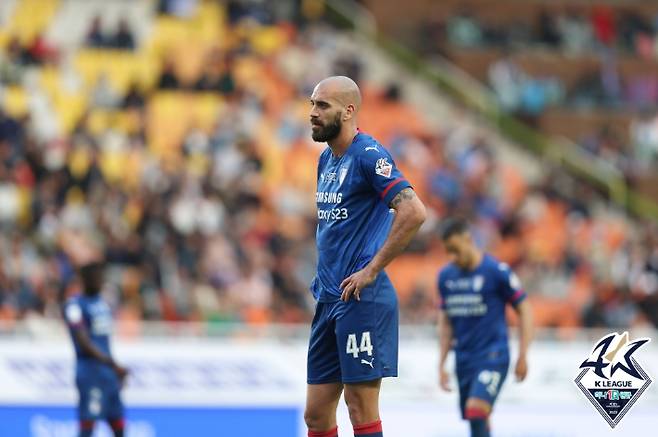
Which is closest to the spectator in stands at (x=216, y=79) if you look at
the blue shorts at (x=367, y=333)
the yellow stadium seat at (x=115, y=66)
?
the yellow stadium seat at (x=115, y=66)

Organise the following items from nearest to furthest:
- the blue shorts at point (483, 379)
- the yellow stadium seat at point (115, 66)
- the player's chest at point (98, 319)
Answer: the blue shorts at point (483, 379)
the player's chest at point (98, 319)
the yellow stadium seat at point (115, 66)

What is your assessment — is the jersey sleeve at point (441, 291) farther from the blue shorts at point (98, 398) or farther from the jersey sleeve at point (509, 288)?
the blue shorts at point (98, 398)

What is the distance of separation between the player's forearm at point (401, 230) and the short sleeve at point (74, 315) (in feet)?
17.1

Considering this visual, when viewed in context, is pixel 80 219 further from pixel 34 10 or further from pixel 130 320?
pixel 34 10

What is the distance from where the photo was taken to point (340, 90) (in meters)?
8.25

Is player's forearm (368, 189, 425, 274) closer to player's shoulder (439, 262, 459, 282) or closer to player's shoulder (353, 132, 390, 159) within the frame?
player's shoulder (353, 132, 390, 159)

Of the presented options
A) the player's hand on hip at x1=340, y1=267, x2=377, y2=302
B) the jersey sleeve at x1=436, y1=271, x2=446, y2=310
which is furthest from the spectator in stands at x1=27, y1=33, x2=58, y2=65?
the player's hand on hip at x1=340, y1=267, x2=377, y2=302

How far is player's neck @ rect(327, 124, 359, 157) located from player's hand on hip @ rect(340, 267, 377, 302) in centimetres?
77

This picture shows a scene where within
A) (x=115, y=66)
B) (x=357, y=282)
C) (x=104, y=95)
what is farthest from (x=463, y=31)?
→ (x=357, y=282)

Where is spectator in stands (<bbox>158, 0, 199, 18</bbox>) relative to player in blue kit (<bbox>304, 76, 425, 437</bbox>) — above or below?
above

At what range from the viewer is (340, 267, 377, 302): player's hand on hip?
26.4 ft

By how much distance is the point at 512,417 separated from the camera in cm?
1577

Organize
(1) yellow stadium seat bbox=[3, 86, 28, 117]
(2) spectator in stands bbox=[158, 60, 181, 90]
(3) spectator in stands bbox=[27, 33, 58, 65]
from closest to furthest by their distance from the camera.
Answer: (1) yellow stadium seat bbox=[3, 86, 28, 117] < (3) spectator in stands bbox=[27, 33, 58, 65] < (2) spectator in stands bbox=[158, 60, 181, 90]

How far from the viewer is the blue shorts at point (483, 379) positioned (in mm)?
11438
